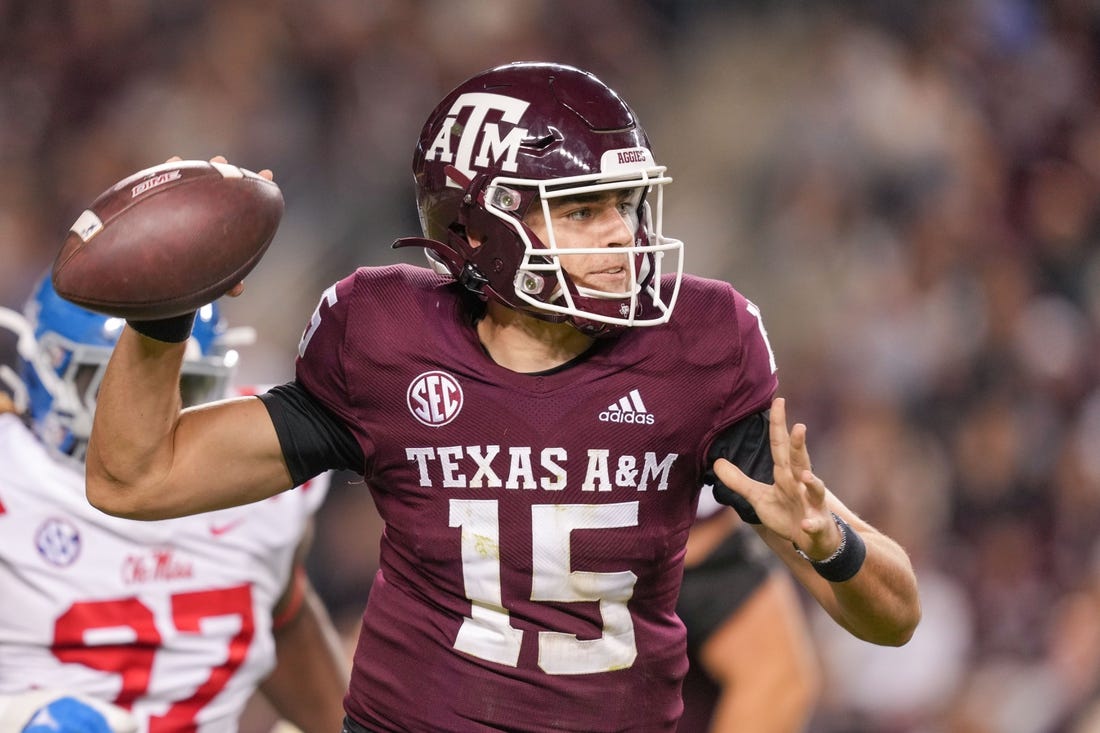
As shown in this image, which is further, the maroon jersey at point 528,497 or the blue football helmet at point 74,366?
the blue football helmet at point 74,366

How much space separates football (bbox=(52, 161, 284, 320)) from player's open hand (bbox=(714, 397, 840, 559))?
74cm

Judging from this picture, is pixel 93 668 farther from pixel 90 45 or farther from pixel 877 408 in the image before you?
pixel 877 408

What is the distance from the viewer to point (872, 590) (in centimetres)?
191

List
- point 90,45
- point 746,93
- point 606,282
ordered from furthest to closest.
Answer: point 746,93, point 90,45, point 606,282

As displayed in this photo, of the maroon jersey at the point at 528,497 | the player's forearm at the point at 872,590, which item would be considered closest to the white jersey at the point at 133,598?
the maroon jersey at the point at 528,497

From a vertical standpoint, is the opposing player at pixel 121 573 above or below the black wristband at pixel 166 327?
below

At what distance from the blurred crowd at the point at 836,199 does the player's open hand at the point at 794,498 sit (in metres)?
2.81

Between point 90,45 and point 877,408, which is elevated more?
point 90,45

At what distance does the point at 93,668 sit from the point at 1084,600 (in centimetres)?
398

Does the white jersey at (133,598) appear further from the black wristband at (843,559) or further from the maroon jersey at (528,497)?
the black wristband at (843,559)

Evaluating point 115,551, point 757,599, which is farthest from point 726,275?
point 115,551

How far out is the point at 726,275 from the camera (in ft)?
18.6

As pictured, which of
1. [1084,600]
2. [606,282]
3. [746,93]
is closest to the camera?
[606,282]

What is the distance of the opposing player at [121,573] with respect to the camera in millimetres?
2576
